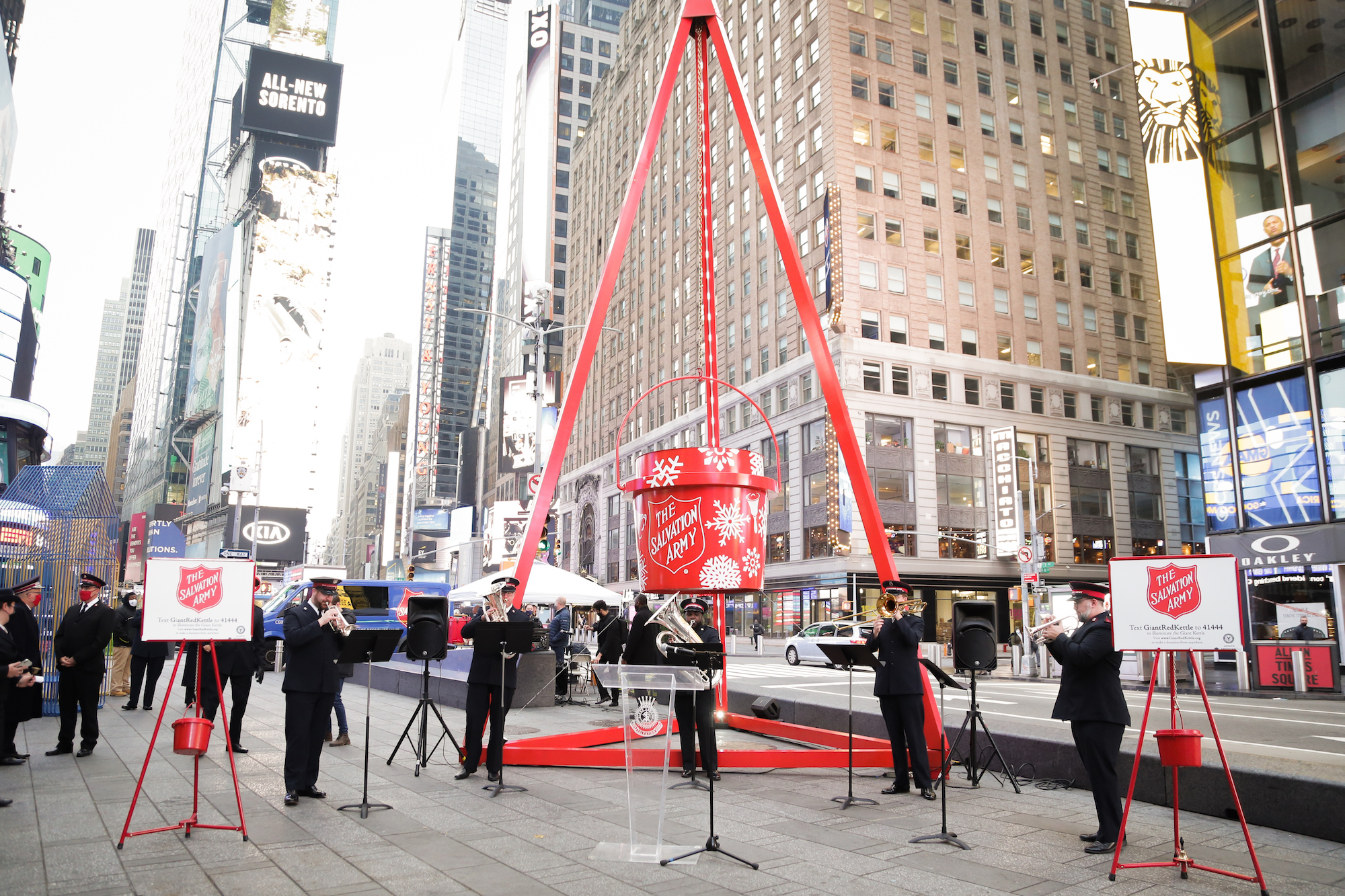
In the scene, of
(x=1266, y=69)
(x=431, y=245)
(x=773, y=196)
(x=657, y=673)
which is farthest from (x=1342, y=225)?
(x=431, y=245)

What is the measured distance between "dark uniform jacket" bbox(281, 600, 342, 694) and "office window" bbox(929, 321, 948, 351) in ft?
149

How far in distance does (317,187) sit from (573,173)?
30.4m

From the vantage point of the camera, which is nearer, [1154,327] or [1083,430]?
[1083,430]

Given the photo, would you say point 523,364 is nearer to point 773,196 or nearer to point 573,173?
point 573,173

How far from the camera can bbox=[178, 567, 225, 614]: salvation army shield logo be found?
7.12 m

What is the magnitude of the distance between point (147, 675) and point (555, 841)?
41.6ft

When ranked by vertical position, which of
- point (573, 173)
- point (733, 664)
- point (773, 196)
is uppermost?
point (573, 173)

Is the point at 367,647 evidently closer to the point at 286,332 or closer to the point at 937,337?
the point at 937,337

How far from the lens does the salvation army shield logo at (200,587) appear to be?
7.12m

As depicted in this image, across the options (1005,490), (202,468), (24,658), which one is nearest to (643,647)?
(24,658)

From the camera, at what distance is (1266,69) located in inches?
983

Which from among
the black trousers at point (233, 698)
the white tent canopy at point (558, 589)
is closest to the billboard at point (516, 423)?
the white tent canopy at point (558, 589)

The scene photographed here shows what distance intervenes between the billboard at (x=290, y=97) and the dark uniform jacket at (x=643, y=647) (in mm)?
107780

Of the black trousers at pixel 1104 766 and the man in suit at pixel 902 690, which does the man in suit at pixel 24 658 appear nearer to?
the man in suit at pixel 902 690
